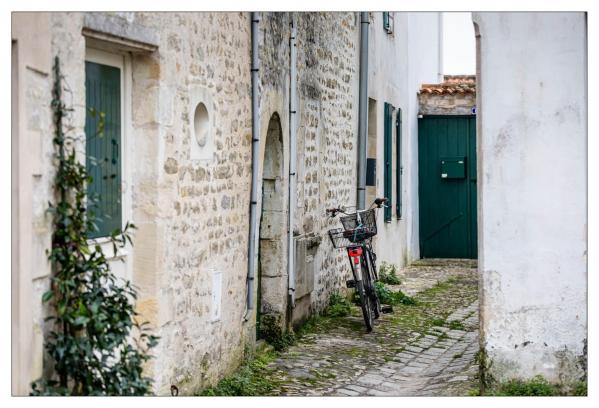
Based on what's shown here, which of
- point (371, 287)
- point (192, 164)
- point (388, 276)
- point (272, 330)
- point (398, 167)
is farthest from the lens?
point (398, 167)

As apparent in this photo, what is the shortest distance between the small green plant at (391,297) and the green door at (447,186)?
5.51 metres

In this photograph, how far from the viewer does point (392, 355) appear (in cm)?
962

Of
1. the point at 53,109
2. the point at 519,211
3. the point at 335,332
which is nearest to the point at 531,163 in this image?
the point at 519,211

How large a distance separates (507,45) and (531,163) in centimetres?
79

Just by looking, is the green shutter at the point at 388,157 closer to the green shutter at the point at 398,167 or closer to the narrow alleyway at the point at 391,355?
the green shutter at the point at 398,167

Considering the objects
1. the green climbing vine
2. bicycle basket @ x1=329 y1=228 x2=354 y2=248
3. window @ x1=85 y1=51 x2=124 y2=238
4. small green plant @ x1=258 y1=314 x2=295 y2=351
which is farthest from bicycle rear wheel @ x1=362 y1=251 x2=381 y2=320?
the green climbing vine

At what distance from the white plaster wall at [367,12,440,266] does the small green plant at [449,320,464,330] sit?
302 centimetres

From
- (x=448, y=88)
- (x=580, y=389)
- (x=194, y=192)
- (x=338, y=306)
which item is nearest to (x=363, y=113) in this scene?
(x=338, y=306)

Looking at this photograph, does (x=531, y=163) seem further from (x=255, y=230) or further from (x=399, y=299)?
(x=399, y=299)

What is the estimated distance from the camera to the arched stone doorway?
9.62 meters

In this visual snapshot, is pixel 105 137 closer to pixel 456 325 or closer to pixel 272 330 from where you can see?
pixel 272 330

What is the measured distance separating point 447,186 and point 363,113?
5595 mm

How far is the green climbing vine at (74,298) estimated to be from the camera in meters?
5.19

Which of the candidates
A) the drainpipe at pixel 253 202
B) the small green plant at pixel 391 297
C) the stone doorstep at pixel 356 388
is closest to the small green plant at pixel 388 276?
the small green plant at pixel 391 297
